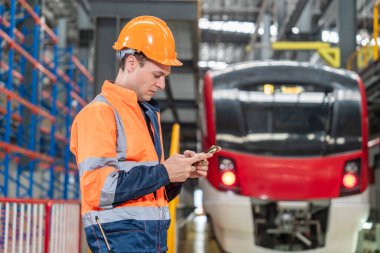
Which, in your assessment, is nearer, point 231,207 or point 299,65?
point 231,207

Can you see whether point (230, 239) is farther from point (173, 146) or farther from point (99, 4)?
point (99, 4)

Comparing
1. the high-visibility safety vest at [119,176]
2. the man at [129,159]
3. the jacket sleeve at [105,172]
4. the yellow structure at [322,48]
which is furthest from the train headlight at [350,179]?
the yellow structure at [322,48]

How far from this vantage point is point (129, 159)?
78.7 inches

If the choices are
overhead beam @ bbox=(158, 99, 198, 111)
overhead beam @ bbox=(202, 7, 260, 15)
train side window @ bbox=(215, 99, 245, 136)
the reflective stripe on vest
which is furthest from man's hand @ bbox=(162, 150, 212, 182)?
overhead beam @ bbox=(202, 7, 260, 15)

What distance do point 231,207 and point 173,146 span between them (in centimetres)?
147

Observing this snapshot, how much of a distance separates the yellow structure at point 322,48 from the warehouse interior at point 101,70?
0.02 m

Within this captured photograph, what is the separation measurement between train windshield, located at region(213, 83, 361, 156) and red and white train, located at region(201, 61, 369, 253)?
0.01 meters

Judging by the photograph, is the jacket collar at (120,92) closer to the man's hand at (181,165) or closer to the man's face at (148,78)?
the man's face at (148,78)

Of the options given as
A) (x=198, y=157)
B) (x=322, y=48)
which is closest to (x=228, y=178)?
(x=198, y=157)

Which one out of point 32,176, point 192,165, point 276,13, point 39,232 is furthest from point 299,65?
point 276,13

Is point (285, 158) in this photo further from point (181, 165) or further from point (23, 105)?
point (23, 105)

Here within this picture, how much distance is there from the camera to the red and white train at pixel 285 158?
244 inches

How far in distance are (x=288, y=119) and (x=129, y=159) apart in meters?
4.97

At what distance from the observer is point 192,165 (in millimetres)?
2143
